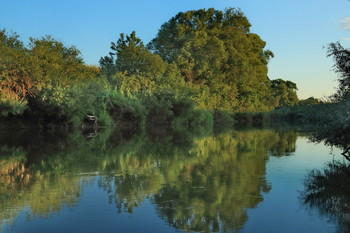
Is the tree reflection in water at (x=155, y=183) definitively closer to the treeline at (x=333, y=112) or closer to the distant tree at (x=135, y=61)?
the treeline at (x=333, y=112)

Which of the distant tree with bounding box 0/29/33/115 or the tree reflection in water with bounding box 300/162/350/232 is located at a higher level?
the distant tree with bounding box 0/29/33/115

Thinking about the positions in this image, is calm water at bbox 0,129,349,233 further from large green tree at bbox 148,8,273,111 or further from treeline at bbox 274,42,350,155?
large green tree at bbox 148,8,273,111

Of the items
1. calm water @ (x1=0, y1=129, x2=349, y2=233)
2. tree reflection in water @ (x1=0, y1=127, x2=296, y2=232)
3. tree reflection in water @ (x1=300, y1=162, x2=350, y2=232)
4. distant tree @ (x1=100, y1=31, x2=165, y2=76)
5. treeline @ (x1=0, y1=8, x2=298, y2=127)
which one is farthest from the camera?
distant tree @ (x1=100, y1=31, x2=165, y2=76)

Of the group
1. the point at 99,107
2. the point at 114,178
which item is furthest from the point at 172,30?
the point at 114,178

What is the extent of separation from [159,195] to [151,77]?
172ft

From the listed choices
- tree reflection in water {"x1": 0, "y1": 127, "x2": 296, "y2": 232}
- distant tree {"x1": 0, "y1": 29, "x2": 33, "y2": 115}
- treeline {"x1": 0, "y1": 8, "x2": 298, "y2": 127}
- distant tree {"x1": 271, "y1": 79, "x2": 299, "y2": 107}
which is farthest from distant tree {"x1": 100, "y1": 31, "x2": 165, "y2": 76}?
distant tree {"x1": 271, "y1": 79, "x2": 299, "y2": 107}

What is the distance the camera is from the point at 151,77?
62719 millimetres

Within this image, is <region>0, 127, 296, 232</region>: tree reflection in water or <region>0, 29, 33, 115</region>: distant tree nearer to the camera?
<region>0, 127, 296, 232</region>: tree reflection in water

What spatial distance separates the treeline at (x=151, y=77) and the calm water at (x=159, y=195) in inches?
975

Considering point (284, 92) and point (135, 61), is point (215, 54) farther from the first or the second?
point (284, 92)

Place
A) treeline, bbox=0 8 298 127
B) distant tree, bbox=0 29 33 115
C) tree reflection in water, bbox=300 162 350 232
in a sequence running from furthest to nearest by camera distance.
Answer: treeline, bbox=0 8 298 127 < distant tree, bbox=0 29 33 115 < tree reflection in water, bbox=300 162 350 232

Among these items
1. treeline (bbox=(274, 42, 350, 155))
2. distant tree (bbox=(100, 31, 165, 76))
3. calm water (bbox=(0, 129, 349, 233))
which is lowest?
calm water (bbox=(0, 129, 349, 233))

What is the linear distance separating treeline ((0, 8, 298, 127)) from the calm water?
2477 centimetres

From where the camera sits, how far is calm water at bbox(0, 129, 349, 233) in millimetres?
8133
